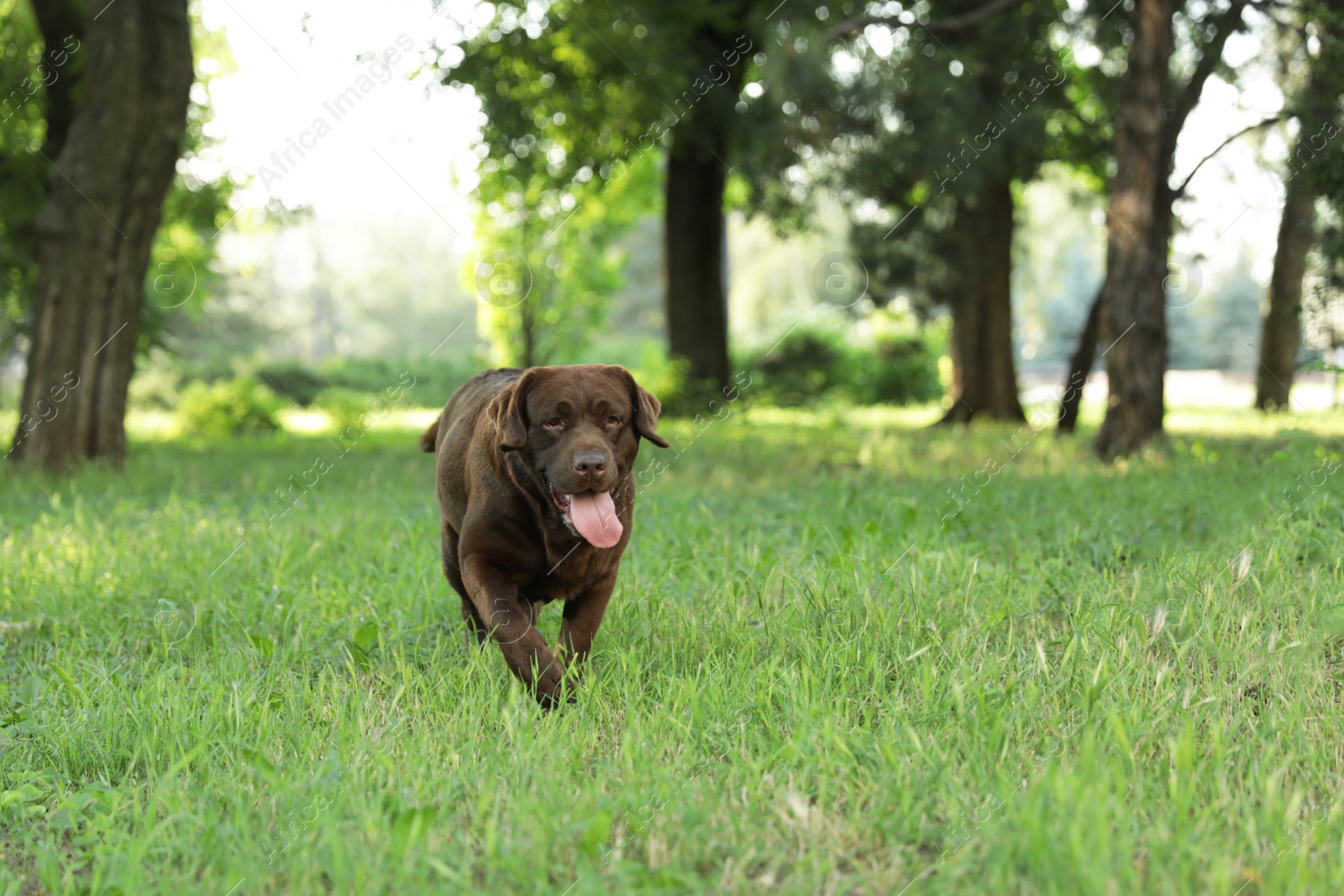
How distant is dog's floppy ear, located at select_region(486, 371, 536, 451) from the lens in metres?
3.89

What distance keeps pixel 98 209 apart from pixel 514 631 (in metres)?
9.22

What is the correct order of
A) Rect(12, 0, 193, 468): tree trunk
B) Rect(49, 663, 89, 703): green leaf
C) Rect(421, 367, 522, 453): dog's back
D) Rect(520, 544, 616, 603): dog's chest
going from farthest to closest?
Rect(12, 0, 193, 468): tree trunk, Rect(421, 367, 522, 453): dog's back, Rect(520, 544, 616, 603): dog's chest, Rect(49, 663, 89, 703): green leaf

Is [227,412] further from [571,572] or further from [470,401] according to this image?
[571,572]

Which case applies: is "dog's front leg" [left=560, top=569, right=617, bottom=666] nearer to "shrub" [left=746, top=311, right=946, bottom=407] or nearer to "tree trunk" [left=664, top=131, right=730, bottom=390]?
"tree trunk" [left=664, top=131, right=730, bottom=390]

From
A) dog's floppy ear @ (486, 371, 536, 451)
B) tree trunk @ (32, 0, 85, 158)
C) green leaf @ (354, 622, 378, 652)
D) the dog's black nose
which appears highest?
tree trunk @ (32, 0, 85, 158)

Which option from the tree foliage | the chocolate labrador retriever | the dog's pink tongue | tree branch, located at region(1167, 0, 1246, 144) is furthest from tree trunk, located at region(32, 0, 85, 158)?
tree branch, located at region(1167, 0, 1246, 144)

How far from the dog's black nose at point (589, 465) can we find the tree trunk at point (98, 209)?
30.1ft

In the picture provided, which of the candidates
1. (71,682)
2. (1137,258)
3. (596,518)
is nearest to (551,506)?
(596,518)

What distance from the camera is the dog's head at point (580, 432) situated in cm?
378

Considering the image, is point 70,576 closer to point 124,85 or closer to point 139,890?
point 139,890

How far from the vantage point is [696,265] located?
17312 millimetres

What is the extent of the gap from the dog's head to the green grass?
651 mm

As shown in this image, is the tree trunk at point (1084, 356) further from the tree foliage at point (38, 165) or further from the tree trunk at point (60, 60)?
the tree trunk at point (60, 60)

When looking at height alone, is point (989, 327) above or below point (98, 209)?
below
